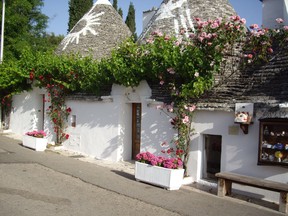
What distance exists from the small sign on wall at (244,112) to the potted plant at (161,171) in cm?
190

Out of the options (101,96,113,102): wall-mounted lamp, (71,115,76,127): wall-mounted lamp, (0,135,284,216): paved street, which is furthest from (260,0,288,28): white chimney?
(71,115,76,127): wall-mounted lamp

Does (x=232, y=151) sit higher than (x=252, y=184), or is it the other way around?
(x=232, y=151)

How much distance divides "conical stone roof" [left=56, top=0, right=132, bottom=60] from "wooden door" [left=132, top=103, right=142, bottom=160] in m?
5.71

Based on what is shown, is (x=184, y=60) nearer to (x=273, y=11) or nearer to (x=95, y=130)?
(x=273, y=11)

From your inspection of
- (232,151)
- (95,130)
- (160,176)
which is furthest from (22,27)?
(232,151)

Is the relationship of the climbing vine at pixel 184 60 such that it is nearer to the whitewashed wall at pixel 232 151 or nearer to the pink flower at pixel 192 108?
the pink flower at pixel 192 108

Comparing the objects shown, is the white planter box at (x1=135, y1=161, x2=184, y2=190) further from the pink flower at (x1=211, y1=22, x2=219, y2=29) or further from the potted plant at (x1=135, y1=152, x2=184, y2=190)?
the pink flower at (x1=211, y1=22, x2=219, y2=29)

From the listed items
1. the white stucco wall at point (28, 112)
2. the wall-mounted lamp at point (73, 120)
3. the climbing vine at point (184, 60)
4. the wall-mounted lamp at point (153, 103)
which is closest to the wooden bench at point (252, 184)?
the climbing vine at point (184, 60)

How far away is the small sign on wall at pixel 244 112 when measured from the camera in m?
8.12

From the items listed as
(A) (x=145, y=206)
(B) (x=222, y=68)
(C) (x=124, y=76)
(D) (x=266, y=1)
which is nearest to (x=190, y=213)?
(A) (x=145, y=206)

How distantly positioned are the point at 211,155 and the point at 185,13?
6.19 meters

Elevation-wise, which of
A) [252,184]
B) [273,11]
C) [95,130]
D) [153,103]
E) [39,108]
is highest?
[273,11]

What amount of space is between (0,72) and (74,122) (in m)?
6.58

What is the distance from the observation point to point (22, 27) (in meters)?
24.0
